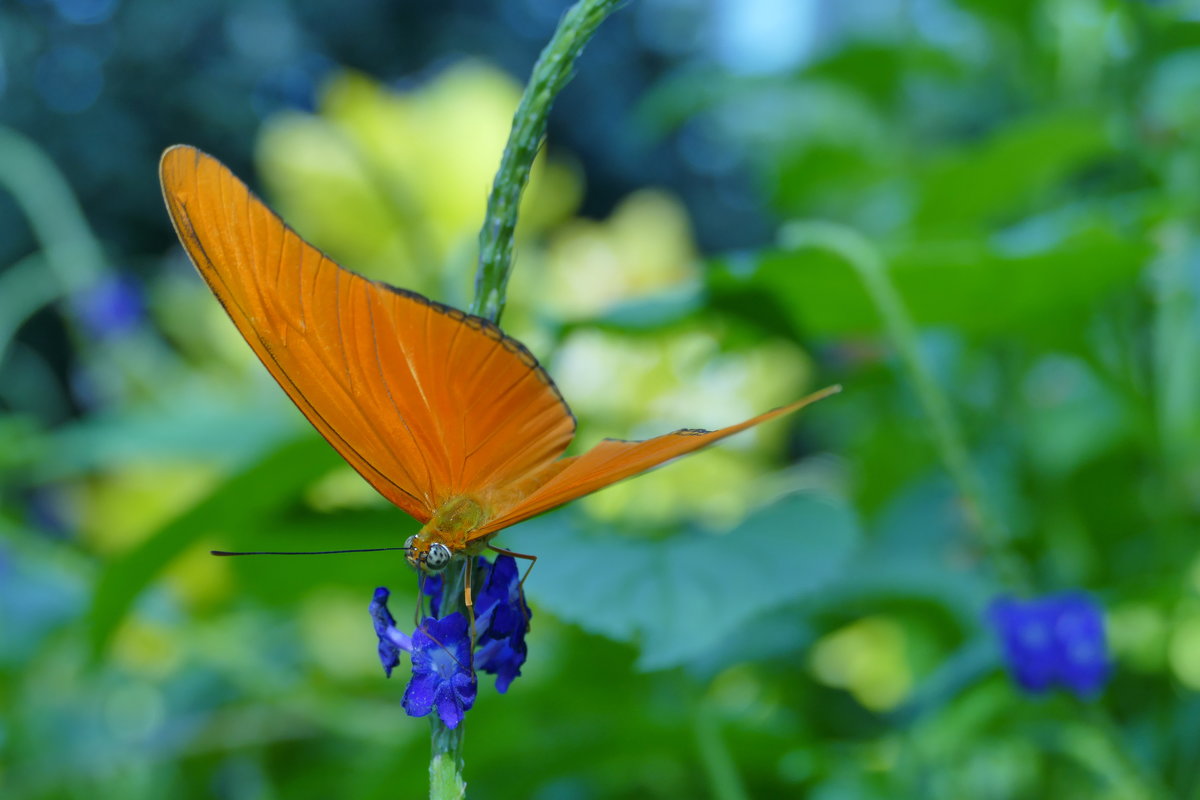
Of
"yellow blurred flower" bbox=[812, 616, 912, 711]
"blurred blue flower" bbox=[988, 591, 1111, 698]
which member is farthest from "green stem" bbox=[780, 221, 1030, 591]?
"yellow blurred flower" bbox=[812, 616, 912, 711]

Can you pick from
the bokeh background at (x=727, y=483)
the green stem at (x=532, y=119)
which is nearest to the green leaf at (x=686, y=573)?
the bokeh background at (x=727, y=483)

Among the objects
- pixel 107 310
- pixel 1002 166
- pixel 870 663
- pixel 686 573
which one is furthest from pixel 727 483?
pixel 107 310

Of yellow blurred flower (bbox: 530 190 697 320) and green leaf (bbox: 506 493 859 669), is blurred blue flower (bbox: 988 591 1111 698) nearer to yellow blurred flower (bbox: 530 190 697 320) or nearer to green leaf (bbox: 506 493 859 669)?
green leaf (bbox: 506 493 859 669)

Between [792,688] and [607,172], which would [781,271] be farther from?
[607,172]

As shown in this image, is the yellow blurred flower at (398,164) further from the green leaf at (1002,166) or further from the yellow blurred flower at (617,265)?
the green leaf at (1002,166)

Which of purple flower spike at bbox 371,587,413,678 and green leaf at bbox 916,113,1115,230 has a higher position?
green leaf at bbox 916,113,1115,230

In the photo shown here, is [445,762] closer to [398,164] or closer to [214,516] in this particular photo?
[214,516]

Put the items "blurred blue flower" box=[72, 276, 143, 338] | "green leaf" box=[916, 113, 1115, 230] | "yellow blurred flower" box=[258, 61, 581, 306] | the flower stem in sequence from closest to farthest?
the flower stem → "green leaf" box=[916, 113, 1115, 230] → "yellow blurred flower" box=[258, 61, 581, 306] → "blurred blue flower" box=[72, 276, 143, 338]

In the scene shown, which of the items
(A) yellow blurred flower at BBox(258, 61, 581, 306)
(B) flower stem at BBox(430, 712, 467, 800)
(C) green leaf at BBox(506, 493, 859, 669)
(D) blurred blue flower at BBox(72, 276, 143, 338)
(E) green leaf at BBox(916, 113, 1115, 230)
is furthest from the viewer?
(D) blurred blue flower at BBox(72, 276, 143, 338)
